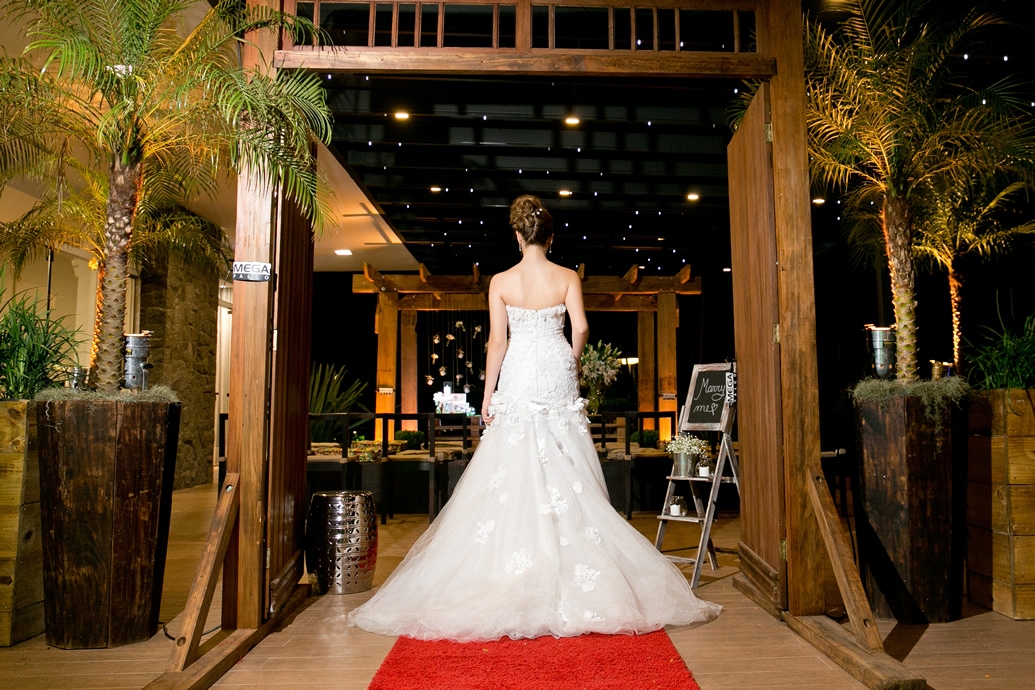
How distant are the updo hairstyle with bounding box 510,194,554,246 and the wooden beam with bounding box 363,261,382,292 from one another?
7.03 metres

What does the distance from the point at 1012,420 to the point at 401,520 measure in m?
5.33

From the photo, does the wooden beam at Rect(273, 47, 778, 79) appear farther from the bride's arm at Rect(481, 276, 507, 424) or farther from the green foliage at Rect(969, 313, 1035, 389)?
the green foliage at Rect(969, 313, 1035, 389)

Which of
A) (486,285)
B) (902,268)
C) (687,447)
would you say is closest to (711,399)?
(687,447)

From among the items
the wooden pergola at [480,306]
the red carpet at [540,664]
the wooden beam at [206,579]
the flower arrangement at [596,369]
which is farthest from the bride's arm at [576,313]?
the wooden pergola at [480,306]

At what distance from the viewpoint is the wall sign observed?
3.40 metres

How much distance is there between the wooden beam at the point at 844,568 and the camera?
2.89m

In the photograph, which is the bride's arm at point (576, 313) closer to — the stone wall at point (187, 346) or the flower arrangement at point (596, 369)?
the flower arrangement at point (596, 369)

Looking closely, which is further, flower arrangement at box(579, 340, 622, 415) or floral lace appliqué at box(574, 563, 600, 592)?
flower arrangement at box(579, 340, 622, 415)

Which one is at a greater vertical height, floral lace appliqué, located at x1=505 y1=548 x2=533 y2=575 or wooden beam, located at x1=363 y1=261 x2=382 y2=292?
wooden beam, located at x1=363 y1=261 x2=382 y2=292

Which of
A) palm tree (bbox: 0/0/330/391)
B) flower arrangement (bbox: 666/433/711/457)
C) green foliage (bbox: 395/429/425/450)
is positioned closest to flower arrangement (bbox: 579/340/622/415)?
green foliage (bbox: 395/429/425/450)

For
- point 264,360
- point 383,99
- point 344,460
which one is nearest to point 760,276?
point 264,360

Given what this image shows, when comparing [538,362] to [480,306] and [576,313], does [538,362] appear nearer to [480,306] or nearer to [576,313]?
[576,313]

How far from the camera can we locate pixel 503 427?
12.4 ft

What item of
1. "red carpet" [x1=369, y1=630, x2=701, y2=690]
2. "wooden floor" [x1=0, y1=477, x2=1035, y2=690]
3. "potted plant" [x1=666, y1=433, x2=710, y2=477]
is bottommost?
"wooden floor" [x1=0, y1=477, x2=1035, y2=690]
